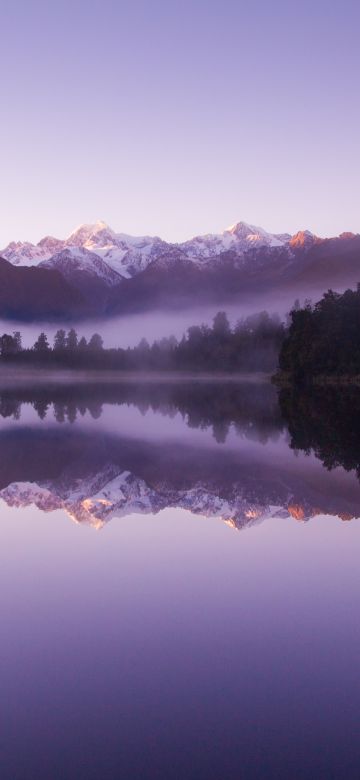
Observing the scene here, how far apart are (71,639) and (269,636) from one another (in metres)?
2.24

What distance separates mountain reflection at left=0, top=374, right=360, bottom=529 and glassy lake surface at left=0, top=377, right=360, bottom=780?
0.38ft

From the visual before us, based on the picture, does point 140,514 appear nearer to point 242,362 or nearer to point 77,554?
point 77,554

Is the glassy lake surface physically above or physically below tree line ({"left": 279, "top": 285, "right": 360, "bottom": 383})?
below

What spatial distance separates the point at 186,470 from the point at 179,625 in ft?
41.5

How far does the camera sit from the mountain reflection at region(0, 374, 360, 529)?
15.8m

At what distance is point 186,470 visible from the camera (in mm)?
21281

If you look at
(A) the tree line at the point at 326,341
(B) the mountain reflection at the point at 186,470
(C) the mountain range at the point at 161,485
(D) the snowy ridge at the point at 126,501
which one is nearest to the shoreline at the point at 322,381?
(A) the tree line at the point at 326,341

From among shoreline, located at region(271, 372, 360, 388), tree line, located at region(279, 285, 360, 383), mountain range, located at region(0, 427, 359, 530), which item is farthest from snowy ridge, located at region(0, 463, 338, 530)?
shoreline, located at region(271, 372, 360, 388)

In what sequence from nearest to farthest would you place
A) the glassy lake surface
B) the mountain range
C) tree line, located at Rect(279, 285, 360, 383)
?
the glassy lake surface < the mountain range < tree line, located at Rect(279, 285, 360, 383)

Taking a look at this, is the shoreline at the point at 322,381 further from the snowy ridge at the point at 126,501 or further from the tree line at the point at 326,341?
the snowy ridge at the point at 126,501

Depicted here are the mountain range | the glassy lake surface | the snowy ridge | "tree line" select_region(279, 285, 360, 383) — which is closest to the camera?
the glassy lake surface

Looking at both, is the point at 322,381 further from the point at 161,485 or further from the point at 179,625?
the point at 179,625

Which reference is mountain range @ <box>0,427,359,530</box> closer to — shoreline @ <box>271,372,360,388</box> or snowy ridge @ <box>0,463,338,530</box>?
snowy ridge @ <box>0,463,338,530</box>

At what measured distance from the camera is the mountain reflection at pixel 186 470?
51.9 feet
